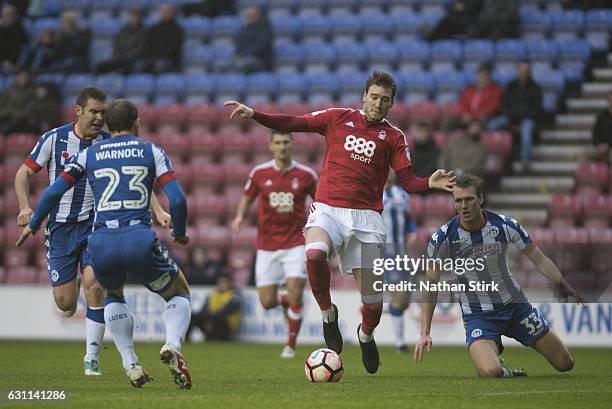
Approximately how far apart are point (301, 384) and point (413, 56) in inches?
472

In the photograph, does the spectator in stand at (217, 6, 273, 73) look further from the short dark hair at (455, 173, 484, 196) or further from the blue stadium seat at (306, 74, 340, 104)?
the short dark hair at (455, 173, 484, 196)

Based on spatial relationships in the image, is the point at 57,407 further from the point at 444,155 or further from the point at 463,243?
the point at 444,155

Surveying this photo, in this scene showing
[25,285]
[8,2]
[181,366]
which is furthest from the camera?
[8,2]

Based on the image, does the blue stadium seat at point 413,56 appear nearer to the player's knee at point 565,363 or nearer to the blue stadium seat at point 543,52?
the blue stadium seat at point 543,52

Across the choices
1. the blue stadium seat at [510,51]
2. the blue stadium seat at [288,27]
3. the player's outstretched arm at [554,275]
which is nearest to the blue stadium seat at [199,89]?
the blue stadium seat at [288,27]

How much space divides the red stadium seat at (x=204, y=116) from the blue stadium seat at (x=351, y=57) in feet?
7.76

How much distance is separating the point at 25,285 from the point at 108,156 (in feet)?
31.9

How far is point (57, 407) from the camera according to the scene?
6.33 m

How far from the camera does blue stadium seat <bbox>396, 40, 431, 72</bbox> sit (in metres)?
19.3

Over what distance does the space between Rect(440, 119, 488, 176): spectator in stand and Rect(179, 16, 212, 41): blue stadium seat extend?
6437 mm

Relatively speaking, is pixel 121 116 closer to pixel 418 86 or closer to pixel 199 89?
pixel 418 86

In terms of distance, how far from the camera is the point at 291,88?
1933cm

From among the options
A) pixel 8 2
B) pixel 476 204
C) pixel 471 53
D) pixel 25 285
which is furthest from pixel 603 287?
pixel 8 2

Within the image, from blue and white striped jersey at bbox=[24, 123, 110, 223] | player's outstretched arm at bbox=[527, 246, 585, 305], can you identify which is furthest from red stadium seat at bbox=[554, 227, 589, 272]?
blue and white striped jersey at bbox=[24, 123, 110, 223]
